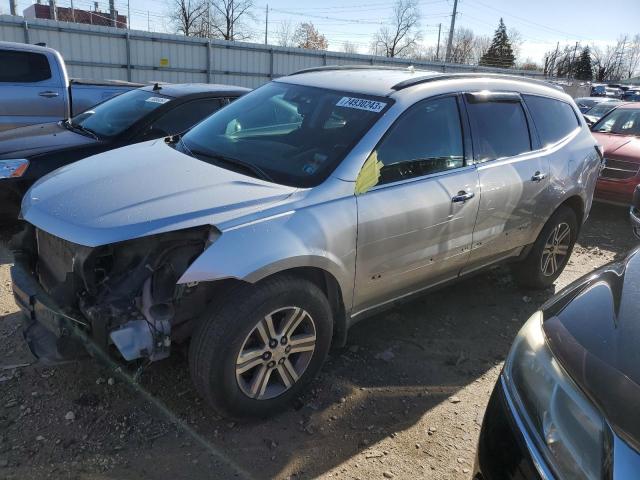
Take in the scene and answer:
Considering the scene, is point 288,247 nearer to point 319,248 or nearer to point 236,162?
point 319,248

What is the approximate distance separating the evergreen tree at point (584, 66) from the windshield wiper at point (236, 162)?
7659cm

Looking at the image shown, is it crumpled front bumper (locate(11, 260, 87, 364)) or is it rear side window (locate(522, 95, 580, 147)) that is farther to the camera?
rear side window (locate(522, 95, 580, 147))

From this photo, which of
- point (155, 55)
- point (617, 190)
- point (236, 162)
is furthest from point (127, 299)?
point (155, 55)

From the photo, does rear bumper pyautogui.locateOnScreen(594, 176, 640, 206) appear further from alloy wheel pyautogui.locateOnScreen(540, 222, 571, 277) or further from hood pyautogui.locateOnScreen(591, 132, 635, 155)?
alloy wheel pyautogui.locateOnScreen(540, 222, 571, 277)

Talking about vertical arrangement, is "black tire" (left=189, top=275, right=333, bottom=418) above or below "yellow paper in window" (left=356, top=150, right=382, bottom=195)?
below

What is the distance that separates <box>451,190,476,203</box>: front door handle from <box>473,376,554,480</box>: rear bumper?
158 centimetres

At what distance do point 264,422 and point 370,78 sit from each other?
228 centimetres

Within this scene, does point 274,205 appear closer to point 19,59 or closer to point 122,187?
point 122,187

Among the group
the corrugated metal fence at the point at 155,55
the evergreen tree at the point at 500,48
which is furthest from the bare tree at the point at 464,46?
the corrugated metal fence at the point at 155,55

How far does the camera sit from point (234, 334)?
247cm

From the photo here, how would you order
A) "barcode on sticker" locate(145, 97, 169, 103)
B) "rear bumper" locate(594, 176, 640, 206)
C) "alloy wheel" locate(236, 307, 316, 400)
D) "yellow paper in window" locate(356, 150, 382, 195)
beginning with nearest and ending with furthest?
"alloy wheel" locate(236, 307, 316, 400) < "yellow paper in window" locate(356, 150, 382, 195) < "barcode on sticker" locate(145, 97, 169, 103) < "rear bumper" locate(594, 176, 640, 206)

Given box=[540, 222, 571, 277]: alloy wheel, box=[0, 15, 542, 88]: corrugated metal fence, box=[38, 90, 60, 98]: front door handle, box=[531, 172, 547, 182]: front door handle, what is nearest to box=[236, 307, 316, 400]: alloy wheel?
box=[531, 172, 547, 182]: front door handle

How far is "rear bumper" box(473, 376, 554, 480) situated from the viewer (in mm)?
1592

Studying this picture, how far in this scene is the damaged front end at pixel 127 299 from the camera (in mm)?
2402
